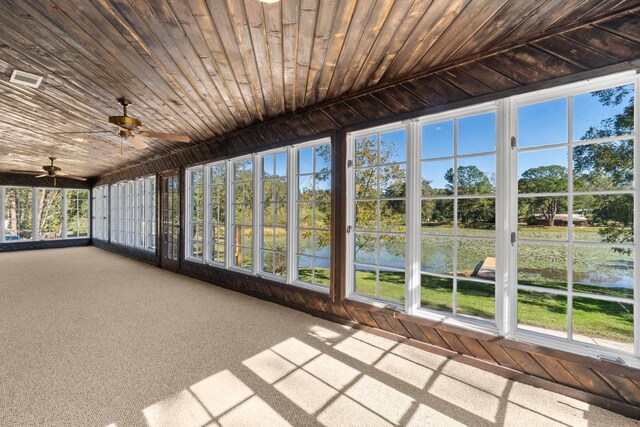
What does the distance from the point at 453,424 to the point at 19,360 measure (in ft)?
11.7

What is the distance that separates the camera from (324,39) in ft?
7.27

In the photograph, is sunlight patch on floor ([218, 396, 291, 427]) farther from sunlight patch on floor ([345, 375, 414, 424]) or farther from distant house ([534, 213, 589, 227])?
distant house ([534, 213, 589, 227])

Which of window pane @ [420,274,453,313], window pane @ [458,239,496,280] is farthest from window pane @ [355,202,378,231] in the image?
window pane @ [420,274,453,313]

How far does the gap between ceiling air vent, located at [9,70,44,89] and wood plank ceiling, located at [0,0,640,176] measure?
62mm

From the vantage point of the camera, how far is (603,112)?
278 cm

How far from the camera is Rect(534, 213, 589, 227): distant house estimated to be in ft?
7.82

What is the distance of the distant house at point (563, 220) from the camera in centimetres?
238

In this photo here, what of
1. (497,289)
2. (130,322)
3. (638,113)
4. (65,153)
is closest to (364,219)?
(497,289)

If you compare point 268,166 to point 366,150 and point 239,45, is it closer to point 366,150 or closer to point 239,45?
point 366,150

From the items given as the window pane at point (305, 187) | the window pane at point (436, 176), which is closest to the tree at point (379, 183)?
Result: the window pane at point (436, 176)

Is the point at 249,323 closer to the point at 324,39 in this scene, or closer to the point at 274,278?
the point at 274,278

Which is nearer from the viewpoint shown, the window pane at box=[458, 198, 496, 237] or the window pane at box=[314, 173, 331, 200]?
the window pane at box=[458, 198, 496, 237]

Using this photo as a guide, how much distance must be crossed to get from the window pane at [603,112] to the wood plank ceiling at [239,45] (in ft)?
3.20

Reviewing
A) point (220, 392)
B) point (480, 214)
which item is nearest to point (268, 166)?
point (480, 214)
